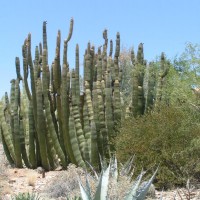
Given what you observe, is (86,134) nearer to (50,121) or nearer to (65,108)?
(65,108)

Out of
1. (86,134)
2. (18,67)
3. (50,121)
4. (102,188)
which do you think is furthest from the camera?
Answer: (18,67)

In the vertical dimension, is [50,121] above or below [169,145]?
above

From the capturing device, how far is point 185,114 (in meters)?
13.0

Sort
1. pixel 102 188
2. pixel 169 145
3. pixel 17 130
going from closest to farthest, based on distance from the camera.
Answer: pixel 102 188 < pixel 169 145 < pixel 17 130

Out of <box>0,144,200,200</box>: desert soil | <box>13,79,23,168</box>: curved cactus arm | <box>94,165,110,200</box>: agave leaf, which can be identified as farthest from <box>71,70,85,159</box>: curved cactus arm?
<box>94,165,110,200</box>: agave leaf

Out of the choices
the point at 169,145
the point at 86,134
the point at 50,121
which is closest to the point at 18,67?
the point at 50,121

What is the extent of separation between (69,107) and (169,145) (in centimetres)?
407

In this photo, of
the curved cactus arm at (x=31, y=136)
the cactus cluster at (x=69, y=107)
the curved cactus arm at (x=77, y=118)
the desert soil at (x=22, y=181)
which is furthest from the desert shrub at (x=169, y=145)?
the curved cactus arm at (x=31, y=136)

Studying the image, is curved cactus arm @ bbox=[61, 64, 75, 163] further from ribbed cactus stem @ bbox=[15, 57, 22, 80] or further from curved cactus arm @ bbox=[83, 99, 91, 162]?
ribbed cactus stem @ bbox=[15, 57, 22, 80]

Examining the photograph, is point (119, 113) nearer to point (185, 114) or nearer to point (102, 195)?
point (185, 114)

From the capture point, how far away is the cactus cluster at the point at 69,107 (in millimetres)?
14969

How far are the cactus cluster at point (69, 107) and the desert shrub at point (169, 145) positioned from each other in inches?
62.6

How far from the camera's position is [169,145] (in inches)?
511

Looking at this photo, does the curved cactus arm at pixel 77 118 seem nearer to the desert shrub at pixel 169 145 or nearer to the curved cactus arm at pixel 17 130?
the desert shrub at pixel 169 145
